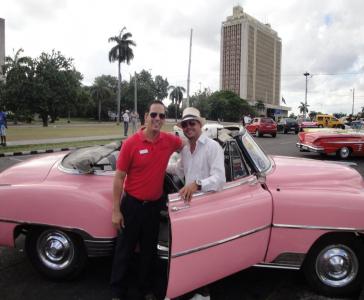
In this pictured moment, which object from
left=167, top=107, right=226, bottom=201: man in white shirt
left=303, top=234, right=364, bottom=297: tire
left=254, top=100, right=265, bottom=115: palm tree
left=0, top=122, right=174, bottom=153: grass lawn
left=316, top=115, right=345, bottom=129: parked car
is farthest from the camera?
left=254, top=100, right=265, bottom=115: palm tree

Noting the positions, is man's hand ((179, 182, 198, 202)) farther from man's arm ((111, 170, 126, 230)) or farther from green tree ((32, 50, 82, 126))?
green tree ((32, 50, 82, 126))

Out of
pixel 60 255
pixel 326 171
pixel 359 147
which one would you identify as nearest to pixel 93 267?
pixel 60 255

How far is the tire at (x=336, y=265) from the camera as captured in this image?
10.9ft

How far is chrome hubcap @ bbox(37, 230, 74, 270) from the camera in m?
3.61

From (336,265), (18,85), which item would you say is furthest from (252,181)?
(18,85)

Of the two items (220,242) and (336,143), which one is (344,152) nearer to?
(336,143)

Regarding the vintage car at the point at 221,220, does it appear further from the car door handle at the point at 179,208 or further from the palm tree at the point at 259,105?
the palm tree at the point at 259,105

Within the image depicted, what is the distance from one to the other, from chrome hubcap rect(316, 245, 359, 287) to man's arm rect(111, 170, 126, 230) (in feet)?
5.76

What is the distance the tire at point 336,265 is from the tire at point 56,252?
6.84 feet

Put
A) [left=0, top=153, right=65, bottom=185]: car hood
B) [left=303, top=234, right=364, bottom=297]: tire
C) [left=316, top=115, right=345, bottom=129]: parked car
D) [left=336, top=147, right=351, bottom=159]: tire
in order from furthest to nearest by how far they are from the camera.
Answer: [left=316, top=115, right=345, bottom=129]: parked car → [left=336, top=147, right=351, bottom=159]: tire → [left=0, top=153, right=65, bottom=185]: car hood → [left=303, top=234, right=364, bottom=297]: tire

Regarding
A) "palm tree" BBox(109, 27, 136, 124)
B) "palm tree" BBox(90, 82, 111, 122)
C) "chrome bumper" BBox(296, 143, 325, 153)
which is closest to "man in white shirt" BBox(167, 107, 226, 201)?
"chrome bumper" BBox(296, 143, 325, 153)

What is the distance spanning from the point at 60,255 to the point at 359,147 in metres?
12.1

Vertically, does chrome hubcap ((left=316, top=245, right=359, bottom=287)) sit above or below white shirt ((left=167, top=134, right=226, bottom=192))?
below

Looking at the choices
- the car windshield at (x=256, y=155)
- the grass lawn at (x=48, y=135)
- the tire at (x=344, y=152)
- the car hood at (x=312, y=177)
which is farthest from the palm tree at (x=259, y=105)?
the car windshield at (x=256, y=155)
